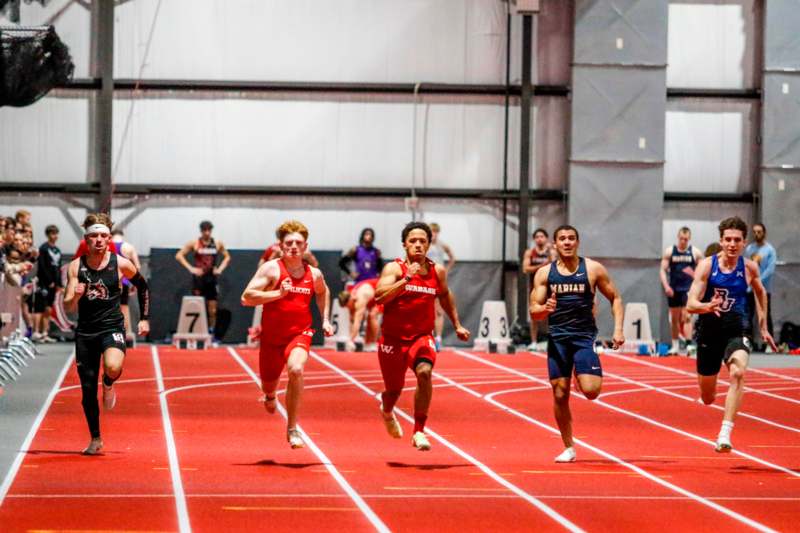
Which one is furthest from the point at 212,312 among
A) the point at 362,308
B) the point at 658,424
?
the point at 658,424

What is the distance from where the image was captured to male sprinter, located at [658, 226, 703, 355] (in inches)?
960

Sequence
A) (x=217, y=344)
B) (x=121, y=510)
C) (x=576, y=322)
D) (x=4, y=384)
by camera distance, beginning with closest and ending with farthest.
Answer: (x=121, y=510)
(x=576, y=322)
(x=4, y=384)
(x=217, y=344)

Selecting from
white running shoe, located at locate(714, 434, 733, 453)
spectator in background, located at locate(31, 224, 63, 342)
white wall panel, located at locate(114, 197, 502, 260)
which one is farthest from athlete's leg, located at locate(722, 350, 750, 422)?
white wall panel, located at locate(114, 197, 502, 260)

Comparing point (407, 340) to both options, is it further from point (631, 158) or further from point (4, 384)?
point (631, 158)

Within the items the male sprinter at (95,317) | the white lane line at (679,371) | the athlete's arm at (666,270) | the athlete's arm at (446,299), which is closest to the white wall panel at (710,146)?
the athlete's arm at (666,270)

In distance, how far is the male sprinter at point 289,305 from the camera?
37.9ft

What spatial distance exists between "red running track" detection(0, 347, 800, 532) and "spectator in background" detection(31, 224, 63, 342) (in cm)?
633

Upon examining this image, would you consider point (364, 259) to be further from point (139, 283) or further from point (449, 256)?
point (139, 283)

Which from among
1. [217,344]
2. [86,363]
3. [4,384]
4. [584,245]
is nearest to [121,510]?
[86,363]

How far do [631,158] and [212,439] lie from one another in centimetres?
1512

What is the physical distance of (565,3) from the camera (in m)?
26.8

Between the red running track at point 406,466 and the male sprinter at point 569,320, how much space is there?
23.1 inches

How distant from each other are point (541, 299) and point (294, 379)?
80.3 inches

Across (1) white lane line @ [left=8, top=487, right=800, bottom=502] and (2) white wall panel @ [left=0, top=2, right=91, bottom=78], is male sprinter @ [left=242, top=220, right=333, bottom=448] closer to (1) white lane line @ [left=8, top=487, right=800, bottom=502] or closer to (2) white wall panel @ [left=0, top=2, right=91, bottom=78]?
(1) white lane line @ [left=8, top=487, right=800, bottom=502]
